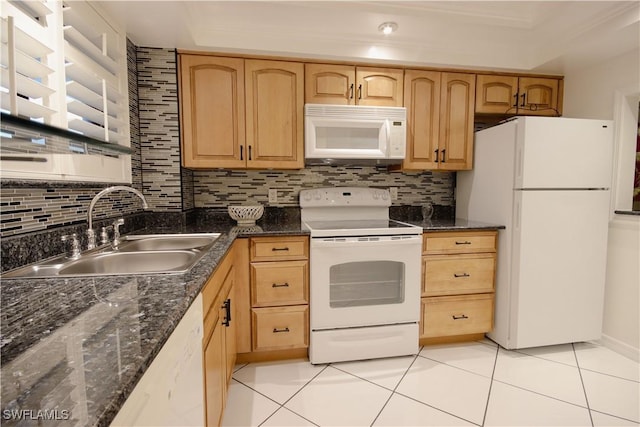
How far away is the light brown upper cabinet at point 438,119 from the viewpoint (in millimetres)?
2326

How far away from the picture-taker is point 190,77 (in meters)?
2.06

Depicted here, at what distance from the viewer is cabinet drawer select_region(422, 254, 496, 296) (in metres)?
2.11

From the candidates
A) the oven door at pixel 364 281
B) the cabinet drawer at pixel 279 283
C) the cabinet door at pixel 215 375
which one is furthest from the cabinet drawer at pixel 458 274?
the cabinet door at pixel 215 375

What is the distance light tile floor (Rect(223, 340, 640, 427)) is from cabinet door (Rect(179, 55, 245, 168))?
143cm

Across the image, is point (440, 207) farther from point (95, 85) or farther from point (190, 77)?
point (95, 85)

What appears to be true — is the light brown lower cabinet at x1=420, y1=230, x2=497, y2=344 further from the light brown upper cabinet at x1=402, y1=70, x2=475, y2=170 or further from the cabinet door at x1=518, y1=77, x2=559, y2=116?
the cabinet door at x1=518, y1=77, x2=559, y2=116

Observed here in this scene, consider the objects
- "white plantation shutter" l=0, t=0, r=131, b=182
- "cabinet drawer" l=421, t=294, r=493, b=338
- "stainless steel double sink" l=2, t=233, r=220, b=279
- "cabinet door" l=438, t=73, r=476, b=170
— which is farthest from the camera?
"cabinet door" l=438, t=73, r=476, b=170

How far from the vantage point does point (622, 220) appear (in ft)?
6.99

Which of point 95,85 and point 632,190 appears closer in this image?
point 95,85

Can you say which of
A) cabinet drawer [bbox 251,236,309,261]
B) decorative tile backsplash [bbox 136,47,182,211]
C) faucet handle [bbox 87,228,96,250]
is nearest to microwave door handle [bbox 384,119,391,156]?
cabinet drawer [bbox 251,236,309,261]

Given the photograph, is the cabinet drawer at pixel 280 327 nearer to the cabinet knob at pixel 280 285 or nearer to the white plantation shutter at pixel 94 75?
the cabinet knob at pixel 280 285

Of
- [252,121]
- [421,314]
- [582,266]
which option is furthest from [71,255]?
[582,266]

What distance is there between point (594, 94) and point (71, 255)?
11.3ft

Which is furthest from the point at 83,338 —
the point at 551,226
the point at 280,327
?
the point at 551,226
